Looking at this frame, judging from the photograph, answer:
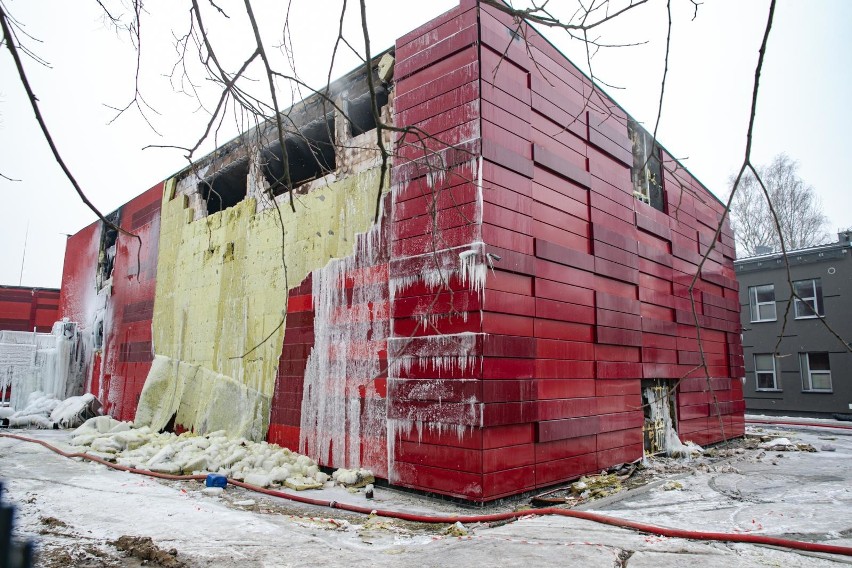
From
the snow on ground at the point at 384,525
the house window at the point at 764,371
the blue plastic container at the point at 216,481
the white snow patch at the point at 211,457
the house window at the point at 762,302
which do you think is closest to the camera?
the snow on ground at the point at 384,525

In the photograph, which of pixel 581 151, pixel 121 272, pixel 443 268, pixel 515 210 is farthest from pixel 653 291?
pixel 121 272

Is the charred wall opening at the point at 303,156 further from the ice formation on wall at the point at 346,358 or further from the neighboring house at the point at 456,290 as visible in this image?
the ice formation on wall at the point at 346,358

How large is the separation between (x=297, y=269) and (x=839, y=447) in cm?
1179

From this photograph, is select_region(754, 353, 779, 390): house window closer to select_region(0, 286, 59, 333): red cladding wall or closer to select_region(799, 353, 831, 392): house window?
select_region(799, 353, 831, 392): house window

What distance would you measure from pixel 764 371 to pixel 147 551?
23286mm

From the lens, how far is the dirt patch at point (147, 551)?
372cm

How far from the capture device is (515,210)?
6.59 m

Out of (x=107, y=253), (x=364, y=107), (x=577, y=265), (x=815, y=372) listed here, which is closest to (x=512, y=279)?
(x=577, y=265)

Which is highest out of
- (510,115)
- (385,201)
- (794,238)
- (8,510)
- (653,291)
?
(794,238)

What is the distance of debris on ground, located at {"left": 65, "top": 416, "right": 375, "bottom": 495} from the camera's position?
22.6ft

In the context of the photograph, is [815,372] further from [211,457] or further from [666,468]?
[211,457]

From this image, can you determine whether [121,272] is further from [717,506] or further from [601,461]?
[717,506]

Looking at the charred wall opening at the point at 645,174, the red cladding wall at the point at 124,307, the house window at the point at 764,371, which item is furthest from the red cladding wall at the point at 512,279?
the house window at the point at 764,371

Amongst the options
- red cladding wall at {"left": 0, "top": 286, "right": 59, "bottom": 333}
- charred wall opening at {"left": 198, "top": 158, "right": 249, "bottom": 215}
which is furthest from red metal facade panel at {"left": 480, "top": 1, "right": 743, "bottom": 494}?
red cladding wall at {"left": 0, "top": 286, "right": 59, "bottom": 333}
